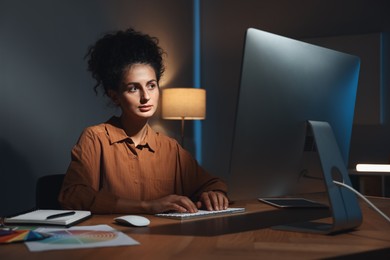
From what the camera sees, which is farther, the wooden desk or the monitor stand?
the monitor stand

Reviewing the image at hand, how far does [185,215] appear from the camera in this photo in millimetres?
1345

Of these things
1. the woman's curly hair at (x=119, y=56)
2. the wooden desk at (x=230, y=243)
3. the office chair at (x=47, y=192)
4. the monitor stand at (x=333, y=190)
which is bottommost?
the office chair at (x=47, y=192)

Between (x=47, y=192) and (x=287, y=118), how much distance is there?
1.15m

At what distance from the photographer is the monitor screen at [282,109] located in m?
1.10

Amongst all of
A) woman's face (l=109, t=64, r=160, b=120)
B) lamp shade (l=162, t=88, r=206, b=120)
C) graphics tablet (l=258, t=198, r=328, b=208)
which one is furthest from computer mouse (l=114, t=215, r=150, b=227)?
lamp shade (l=162, t=88, r=206, b=120)

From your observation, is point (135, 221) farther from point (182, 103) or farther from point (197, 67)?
point (197, 67)

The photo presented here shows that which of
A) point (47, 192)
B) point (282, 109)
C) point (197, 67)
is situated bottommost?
point (47, 192)

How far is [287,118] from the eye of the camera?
117 cm

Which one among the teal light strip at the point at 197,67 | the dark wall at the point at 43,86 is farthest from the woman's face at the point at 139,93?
the teal light strip at the point at 197,67

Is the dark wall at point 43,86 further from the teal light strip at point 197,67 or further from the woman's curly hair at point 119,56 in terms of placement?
the teal light strip at point 197,67

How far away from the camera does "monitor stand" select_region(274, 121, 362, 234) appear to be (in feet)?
3.74

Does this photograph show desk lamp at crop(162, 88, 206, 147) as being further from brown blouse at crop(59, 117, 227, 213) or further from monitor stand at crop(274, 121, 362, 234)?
monitor stand at crop(274, 121, 362, 234)

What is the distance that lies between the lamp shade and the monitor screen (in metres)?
2.57

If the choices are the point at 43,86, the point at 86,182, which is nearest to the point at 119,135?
the point at 86,182
